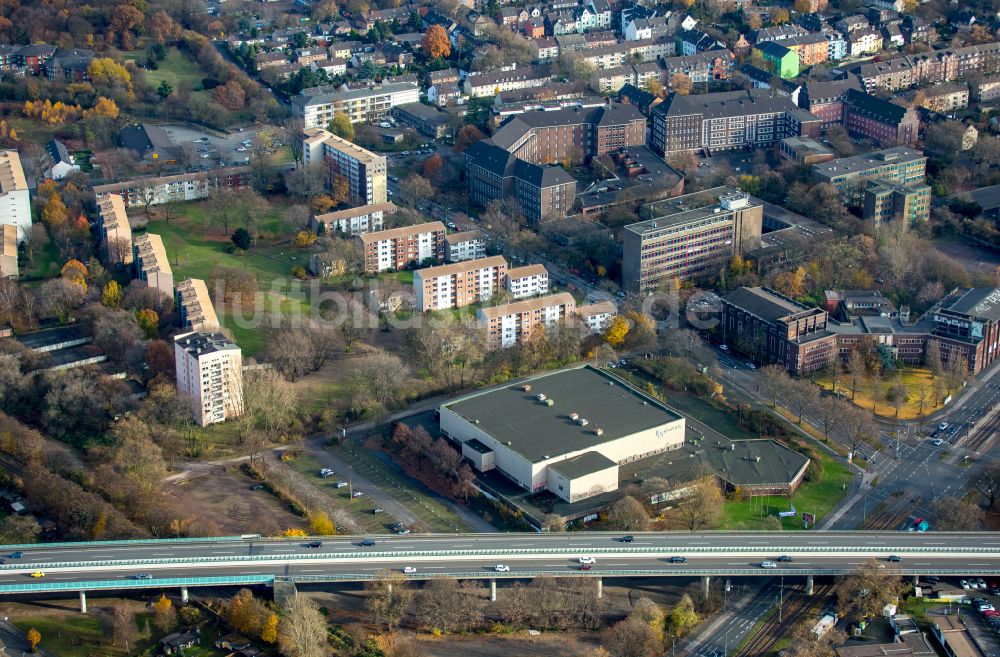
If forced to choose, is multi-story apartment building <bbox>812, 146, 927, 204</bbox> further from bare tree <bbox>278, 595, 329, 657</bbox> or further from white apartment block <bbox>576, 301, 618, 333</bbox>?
bare tree <bbox>278, 595, 329, 657</bbox>

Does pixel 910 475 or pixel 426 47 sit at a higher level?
pixel 426 47

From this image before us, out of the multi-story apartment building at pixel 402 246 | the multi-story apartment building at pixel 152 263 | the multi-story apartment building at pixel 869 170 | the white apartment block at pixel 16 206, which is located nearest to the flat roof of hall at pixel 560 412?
the multi-story apartment building at pixel 402 246

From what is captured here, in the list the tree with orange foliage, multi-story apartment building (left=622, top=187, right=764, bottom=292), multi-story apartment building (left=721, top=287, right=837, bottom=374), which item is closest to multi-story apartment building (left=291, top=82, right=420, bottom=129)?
the tree with orange foliage

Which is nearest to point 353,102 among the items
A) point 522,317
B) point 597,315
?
point 522,317

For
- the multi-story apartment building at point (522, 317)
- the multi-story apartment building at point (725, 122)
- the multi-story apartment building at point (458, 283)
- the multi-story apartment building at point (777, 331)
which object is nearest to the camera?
the multi-story apartment building at point (777, 331)

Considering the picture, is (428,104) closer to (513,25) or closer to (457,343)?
(513,25)

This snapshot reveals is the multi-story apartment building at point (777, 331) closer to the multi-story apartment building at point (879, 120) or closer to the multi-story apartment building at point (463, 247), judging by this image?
the multi-story apartment building at point (463, 247)

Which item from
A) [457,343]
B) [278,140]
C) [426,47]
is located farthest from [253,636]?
[426,47]
